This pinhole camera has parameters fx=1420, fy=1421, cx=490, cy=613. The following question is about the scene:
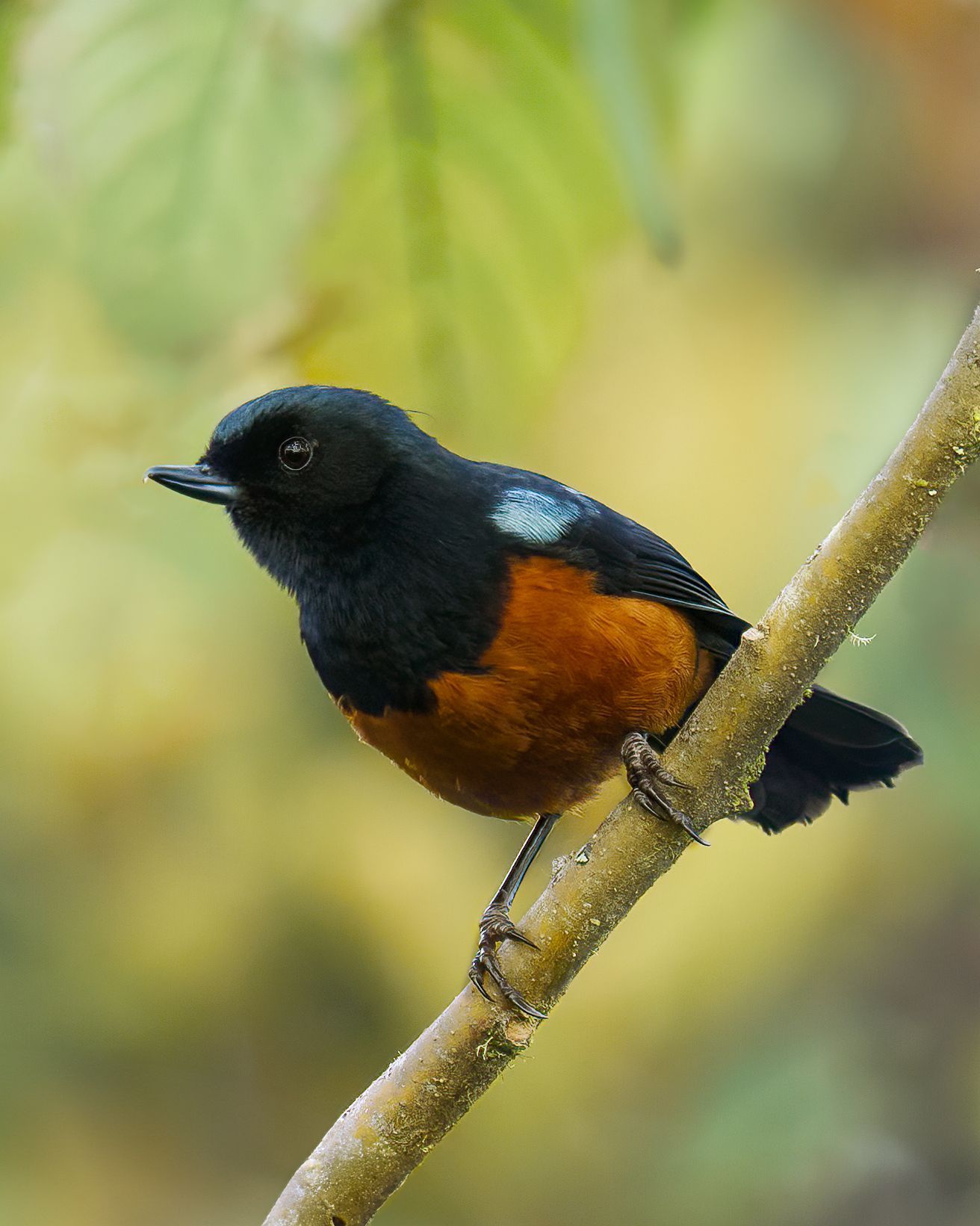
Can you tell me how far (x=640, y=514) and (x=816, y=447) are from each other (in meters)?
1.25

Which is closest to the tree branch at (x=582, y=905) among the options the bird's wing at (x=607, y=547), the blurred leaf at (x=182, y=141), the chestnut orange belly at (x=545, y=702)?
the chestnut orange belly at (x=545, y=702)

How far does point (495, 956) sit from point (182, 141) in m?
1.45

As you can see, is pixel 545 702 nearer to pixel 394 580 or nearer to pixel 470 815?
pixel 394 580

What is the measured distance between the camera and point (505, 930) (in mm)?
2373

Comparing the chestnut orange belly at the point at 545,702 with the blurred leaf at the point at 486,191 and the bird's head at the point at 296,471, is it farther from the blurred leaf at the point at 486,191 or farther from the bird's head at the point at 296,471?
the blurred leaf at the point at 486,191

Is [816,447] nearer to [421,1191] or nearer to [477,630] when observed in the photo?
[477,630]

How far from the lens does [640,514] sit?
3.72 meters

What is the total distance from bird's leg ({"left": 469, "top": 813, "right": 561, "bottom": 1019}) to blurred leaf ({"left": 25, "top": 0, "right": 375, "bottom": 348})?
1141mm

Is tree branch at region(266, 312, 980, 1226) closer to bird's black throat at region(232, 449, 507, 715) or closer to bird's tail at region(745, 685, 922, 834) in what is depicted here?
bird's black throat at region(232, 449, 507, 715)

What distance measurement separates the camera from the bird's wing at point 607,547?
99.0 inches

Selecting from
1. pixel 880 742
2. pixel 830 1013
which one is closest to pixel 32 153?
pixel 880 742

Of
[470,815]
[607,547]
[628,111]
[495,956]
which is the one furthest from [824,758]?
[628,111]

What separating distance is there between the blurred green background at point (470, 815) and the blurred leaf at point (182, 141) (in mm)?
49

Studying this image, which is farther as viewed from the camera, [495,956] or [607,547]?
[607,547]
